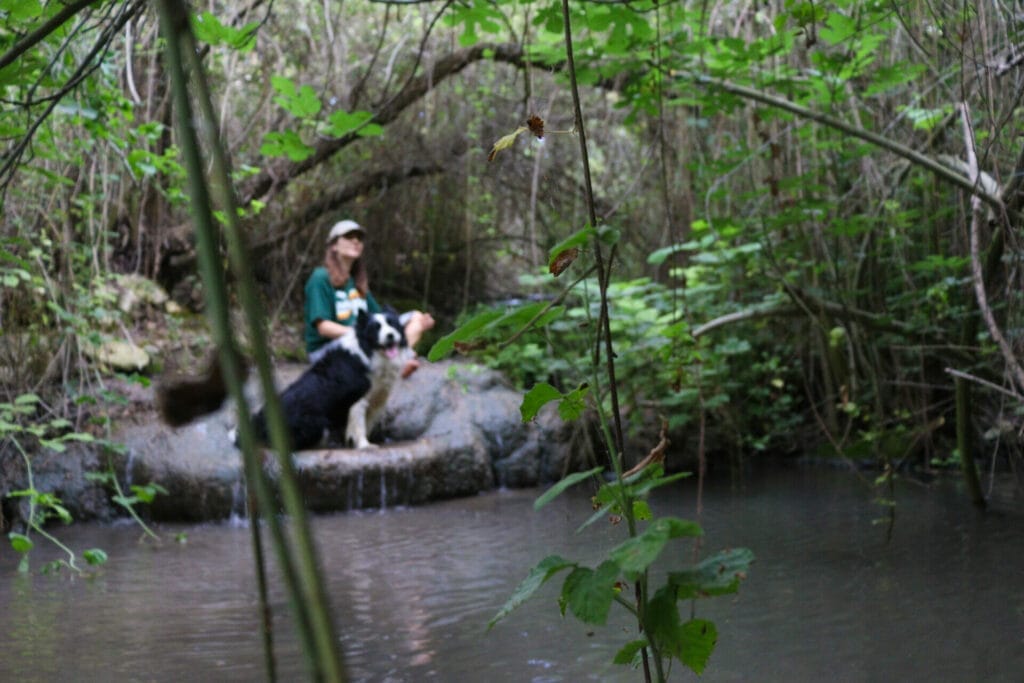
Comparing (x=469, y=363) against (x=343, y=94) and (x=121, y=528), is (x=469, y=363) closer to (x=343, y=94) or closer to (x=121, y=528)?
(x=343, y=94)

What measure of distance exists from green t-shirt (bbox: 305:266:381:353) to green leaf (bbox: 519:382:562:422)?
5745mm

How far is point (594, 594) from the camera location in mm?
1242

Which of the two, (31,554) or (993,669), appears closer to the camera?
(993,669)

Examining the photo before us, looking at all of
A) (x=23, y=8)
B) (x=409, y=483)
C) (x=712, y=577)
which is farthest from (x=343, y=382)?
(x=712, y=577)

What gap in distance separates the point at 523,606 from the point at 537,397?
2365 millimetres

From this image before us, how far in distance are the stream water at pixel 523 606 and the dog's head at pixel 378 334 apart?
63.4 inches

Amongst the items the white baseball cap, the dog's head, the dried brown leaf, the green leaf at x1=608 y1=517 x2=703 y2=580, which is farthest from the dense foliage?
the dog's head

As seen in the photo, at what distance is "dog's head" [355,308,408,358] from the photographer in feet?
23.0

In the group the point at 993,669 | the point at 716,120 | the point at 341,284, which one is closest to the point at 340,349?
the point at 341,284

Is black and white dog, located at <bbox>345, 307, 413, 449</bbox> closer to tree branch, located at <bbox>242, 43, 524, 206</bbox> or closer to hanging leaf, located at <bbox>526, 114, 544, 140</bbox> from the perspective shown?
tree branch, located at <bbox>242, 43, 524, 206</bbox>

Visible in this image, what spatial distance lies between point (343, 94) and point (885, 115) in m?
3.99

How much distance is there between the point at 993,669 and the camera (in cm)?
278

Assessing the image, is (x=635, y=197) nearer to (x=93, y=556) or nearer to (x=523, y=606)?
(x=523, y=606)

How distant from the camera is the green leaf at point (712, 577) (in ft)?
3.98
